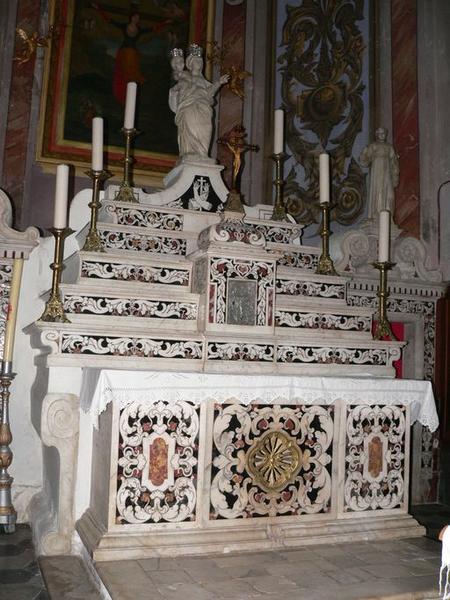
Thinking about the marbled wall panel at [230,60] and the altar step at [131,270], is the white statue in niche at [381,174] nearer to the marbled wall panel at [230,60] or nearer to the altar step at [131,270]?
the marbled wall panel at [230,60]

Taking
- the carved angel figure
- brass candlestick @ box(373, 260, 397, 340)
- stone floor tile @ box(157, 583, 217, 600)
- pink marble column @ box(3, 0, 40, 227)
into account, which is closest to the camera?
stone floor tile @ box(157, 583, 217, 600)

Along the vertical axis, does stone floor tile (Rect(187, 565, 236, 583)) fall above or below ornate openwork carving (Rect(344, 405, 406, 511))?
below

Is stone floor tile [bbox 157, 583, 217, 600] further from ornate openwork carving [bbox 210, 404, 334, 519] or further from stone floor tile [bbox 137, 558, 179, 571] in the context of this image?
ornate openwork carving [bbox 210, 404, 334, 519]

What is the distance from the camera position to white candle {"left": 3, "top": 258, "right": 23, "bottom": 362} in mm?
5322

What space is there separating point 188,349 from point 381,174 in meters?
4.14

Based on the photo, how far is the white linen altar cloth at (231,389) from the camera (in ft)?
13.6

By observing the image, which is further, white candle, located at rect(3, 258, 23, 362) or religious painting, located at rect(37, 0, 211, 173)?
religious painting, located at rect(37, 0, 211, 173)

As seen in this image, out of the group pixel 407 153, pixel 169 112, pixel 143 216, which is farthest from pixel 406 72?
pixel 143 216

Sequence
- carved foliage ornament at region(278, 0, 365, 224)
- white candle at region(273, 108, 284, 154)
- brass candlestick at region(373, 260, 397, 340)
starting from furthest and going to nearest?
carved foliage ornament at region(278, 0, 365, 224) → white candle at region(273, 108, 284, 154) → brass candlestick at region(373, 260, 397, 340)

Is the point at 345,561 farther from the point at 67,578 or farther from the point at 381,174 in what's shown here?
the point at 381,174

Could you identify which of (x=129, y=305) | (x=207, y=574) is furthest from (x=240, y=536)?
(x=129, y=305)

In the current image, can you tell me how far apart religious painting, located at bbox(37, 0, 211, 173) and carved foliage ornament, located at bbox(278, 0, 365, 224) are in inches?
55.8

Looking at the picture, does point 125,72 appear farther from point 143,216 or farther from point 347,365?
point 347,365

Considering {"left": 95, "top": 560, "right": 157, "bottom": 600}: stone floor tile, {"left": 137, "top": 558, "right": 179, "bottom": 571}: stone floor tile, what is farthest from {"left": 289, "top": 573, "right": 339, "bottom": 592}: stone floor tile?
{"left": 95, "top": 560, "right": 157, "bottom": 600}: stone floor tile
